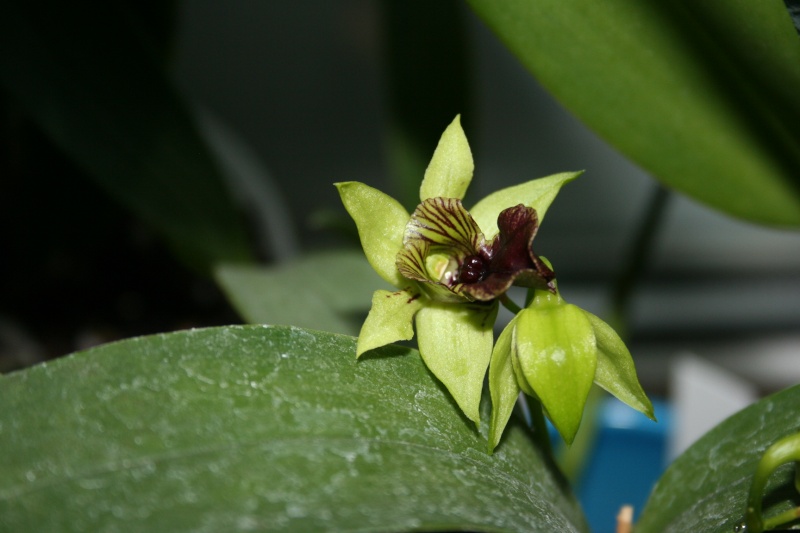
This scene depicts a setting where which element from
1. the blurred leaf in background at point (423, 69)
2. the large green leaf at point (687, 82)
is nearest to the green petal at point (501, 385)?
the large green leaf at point (687, 82)

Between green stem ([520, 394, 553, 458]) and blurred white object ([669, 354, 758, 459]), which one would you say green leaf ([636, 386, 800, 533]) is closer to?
green stem ([520, 394, 553, 458])

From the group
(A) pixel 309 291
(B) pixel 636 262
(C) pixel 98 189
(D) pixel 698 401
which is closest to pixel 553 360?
(A) pixel 309 291

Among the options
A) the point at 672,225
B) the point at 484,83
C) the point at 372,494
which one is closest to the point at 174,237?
the point at 372,494

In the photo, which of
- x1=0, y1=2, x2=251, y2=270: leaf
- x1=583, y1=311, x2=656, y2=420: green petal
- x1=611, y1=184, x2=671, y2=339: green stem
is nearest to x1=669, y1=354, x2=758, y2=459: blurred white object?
x1=611, y1=184, x2=671, y2=339: green stem

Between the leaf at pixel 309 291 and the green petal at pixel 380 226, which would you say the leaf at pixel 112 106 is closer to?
the leaf at pixel 309 291

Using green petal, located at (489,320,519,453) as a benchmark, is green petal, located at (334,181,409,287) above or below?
above

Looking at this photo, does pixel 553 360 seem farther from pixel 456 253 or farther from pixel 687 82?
pixel 687 82
